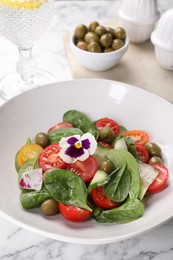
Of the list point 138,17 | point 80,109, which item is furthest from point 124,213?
point 138,17

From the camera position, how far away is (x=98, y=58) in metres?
1.66

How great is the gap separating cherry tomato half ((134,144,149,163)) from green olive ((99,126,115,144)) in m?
0.08

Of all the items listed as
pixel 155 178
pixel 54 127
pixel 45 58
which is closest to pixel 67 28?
pixel 45 58

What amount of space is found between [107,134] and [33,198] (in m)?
0.30

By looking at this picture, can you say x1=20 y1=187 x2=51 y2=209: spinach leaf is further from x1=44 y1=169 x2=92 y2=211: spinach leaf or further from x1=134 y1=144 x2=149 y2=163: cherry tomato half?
x1=134 y1=144 x2=149 y2=163: cherry tomato half

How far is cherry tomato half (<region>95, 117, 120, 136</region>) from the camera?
1.40m

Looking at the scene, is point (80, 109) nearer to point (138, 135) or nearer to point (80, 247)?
point (138, 135)

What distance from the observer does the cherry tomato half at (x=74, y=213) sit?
1.10m

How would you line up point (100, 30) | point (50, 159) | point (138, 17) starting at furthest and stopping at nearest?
point (138, 17) < point (100, 30) < point (50, 159)

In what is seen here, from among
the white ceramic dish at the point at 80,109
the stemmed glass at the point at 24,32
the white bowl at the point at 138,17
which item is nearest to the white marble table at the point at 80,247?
the white ceramic dish at the point at 80,109

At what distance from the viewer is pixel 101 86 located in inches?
58.3

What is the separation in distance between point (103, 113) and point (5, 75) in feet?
1.59

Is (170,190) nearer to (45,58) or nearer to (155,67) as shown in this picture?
(155,67)

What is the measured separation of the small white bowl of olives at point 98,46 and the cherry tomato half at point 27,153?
480 millimetres
